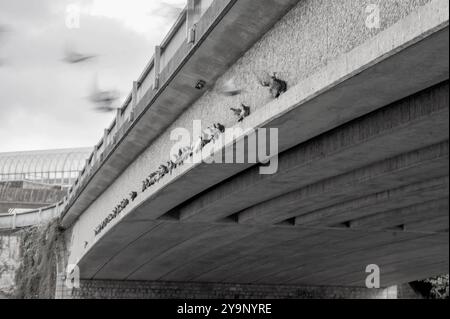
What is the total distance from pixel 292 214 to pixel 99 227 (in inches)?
345

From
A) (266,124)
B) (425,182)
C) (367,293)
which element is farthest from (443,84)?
(367,293)

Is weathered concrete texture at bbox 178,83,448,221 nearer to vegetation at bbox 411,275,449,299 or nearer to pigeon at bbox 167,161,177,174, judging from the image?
pigeon at bbox 167,161,177,174

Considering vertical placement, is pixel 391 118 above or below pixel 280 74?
below

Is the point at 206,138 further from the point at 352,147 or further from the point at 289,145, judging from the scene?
the point at 352,147

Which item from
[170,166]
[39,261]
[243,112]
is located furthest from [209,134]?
[39,261]

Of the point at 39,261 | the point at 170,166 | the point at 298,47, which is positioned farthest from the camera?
the point at 39,261

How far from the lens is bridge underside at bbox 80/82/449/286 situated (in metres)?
11.2

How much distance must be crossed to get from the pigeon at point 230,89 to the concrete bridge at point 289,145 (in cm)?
12

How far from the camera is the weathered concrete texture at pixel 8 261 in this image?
134 feet

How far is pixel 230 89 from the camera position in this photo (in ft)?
44.6

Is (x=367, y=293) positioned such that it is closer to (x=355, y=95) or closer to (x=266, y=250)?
(x=266, y=250)

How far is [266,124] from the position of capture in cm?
1104

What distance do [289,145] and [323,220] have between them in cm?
874

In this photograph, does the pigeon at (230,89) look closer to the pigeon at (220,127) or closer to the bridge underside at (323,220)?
the pigeon at (220,127)
